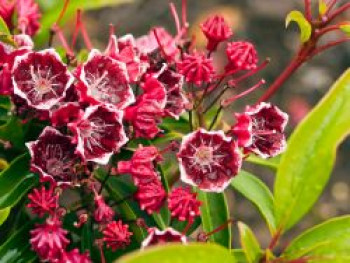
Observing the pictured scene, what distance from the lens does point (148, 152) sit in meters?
1.26

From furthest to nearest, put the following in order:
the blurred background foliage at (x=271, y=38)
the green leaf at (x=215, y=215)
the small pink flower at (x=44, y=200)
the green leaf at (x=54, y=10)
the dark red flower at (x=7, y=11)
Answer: the blurred background foliage at (x=271, y=38), the green leaf at (x=54, y=10), the dark red flower at (x=7, y=11), the green leaf at (x=215, y=215), the small pink flower at (x=44, y=200)

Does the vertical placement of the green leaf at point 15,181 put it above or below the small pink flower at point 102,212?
above

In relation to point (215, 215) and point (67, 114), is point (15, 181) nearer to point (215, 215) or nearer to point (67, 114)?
point (67, 114)

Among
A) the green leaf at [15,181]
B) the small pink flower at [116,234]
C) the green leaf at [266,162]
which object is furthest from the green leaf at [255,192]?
the green leaf at [15,181]

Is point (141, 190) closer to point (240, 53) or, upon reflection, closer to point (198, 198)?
point (198, 198)

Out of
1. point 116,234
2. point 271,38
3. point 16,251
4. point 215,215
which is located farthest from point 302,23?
point 271,38

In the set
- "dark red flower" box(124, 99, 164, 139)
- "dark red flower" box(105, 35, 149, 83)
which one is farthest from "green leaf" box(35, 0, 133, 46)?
"dark red flower" box(124, 99, 164, 139)

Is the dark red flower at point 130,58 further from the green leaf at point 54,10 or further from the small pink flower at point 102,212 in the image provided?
the green leaf at point 54,10

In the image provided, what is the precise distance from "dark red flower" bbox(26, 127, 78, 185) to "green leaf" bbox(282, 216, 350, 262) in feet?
1.16

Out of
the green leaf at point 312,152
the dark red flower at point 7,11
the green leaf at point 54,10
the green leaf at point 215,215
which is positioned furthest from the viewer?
the green leaf at point 54,10

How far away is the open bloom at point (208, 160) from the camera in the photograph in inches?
48.3

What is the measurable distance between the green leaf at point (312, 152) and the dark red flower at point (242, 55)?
0.25 metres

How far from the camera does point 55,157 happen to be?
1.22 m

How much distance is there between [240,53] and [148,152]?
0.25m
